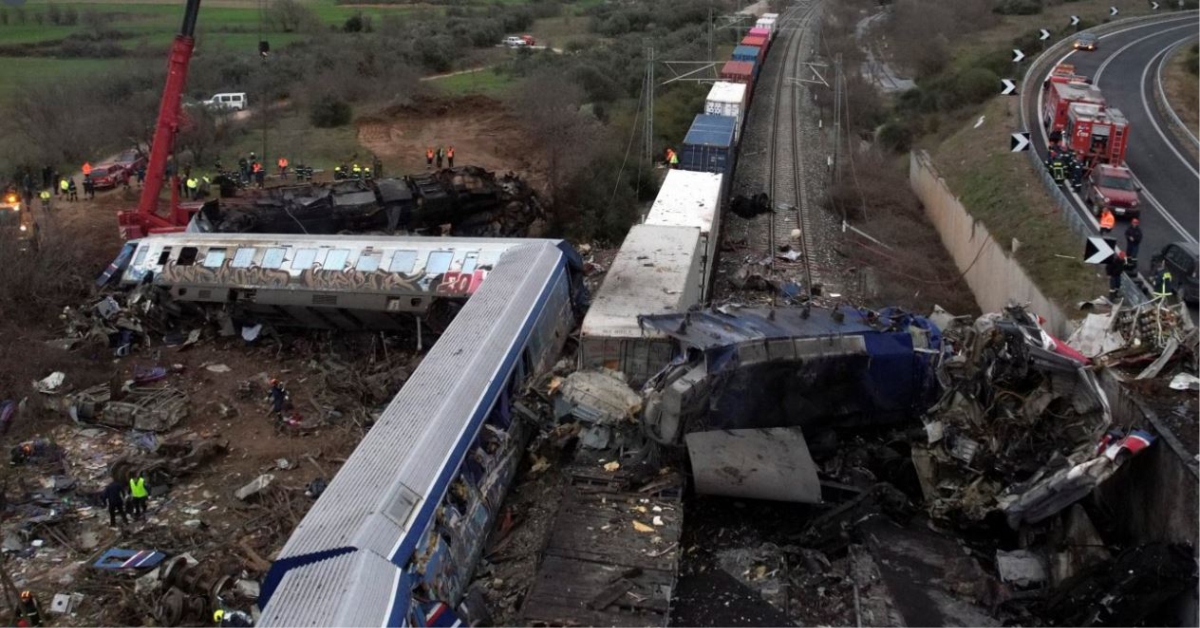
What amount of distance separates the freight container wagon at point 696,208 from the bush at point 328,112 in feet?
76.0

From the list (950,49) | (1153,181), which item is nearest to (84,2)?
(950,49)

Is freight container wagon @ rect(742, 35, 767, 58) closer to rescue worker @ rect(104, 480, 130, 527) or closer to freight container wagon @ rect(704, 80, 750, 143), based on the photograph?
freight container wagon @ rect(704, 80, 750, 143)

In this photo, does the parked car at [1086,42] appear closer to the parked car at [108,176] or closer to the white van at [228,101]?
the white van at [228,101]

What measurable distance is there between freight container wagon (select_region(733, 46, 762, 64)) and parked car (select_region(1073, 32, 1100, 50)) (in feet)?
49.0

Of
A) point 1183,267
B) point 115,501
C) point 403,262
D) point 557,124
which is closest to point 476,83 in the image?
point 557,124

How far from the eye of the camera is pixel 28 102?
34.9 meters

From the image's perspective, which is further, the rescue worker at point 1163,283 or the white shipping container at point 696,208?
the white shipping container at point 696,208

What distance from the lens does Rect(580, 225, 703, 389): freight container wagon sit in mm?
13867

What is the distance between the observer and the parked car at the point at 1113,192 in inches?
864

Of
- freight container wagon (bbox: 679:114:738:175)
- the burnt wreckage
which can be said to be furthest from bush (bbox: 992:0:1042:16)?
the burnt wreckage

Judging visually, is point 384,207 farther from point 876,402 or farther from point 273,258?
point 876,402

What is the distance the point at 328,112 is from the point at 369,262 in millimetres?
25805

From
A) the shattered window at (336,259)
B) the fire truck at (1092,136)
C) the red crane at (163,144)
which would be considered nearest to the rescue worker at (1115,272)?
the fire truck at (1092,136)

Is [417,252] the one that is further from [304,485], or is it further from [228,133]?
[228,133]
